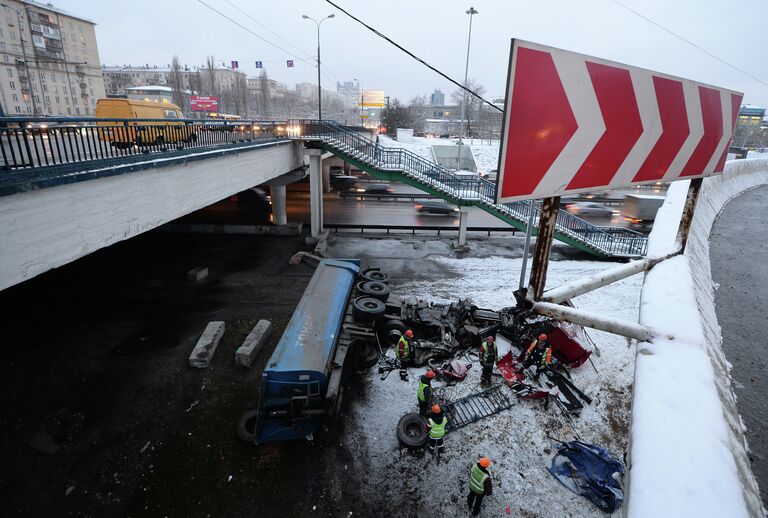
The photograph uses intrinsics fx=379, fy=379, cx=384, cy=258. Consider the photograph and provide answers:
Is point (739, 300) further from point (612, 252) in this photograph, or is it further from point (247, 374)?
point (612, 252)

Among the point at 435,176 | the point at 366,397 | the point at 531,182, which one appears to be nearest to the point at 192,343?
the point at 366,397

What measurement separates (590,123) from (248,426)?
970cm

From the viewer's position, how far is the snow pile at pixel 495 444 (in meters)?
7.60

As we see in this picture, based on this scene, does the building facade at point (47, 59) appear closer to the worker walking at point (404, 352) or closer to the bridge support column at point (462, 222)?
the bridge support column at point (462, 222)

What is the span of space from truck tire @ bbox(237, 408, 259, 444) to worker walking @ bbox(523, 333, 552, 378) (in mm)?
7778

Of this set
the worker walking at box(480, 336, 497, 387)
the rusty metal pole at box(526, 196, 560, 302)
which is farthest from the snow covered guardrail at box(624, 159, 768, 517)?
the worker walking at box(480, 336, 497, 387)

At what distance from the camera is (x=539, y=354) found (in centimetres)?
1132

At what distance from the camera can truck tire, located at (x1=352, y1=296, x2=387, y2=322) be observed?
1148 centimetres

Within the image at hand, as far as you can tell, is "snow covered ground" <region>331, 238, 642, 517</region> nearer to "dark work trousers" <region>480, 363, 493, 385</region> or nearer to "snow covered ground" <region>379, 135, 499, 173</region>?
"dark work trousers" <region>480, 363, 493, 385</region>

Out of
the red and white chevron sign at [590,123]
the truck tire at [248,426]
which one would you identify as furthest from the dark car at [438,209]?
the red and white chevron sign at [590,123]

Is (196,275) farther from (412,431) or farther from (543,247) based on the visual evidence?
(543,247)

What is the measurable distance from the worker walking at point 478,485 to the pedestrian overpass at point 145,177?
23.4 ft

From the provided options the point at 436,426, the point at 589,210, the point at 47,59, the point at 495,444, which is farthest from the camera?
the point at 47,59

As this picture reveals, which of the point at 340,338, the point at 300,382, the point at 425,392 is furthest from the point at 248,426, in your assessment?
the point at 425,392
